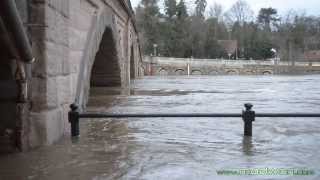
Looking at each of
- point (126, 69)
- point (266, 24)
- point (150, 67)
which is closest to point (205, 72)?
point (150, 67)

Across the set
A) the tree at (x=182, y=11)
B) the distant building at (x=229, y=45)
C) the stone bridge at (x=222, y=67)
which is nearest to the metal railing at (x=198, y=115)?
the stone bridge at (x=222, y=67)

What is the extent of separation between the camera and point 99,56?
28.2 m

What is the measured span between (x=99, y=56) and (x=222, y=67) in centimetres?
7931

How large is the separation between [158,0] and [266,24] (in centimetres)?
3351

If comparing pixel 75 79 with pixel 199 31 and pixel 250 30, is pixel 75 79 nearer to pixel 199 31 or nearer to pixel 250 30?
pixel 199 31

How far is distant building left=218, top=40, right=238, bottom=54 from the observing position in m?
122

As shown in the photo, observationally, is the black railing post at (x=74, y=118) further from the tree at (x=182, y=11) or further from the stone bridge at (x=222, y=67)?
the tree at (x=182, y=11)

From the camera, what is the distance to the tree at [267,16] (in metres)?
138

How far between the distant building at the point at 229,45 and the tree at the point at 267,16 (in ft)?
57.3

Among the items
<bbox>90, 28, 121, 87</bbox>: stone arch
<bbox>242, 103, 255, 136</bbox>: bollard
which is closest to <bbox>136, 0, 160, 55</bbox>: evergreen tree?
<bbox>90, 28, 121, 87</bbox>: stone arch

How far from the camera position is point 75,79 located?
44.0 ft

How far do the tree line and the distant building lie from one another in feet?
2.24

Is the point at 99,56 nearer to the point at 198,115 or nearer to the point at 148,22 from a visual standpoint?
the point at 198,115

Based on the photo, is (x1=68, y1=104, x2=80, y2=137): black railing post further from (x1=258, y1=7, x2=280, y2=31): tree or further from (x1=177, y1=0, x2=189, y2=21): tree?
(x1=258, y1=7, x2=280, y2=31): tree
